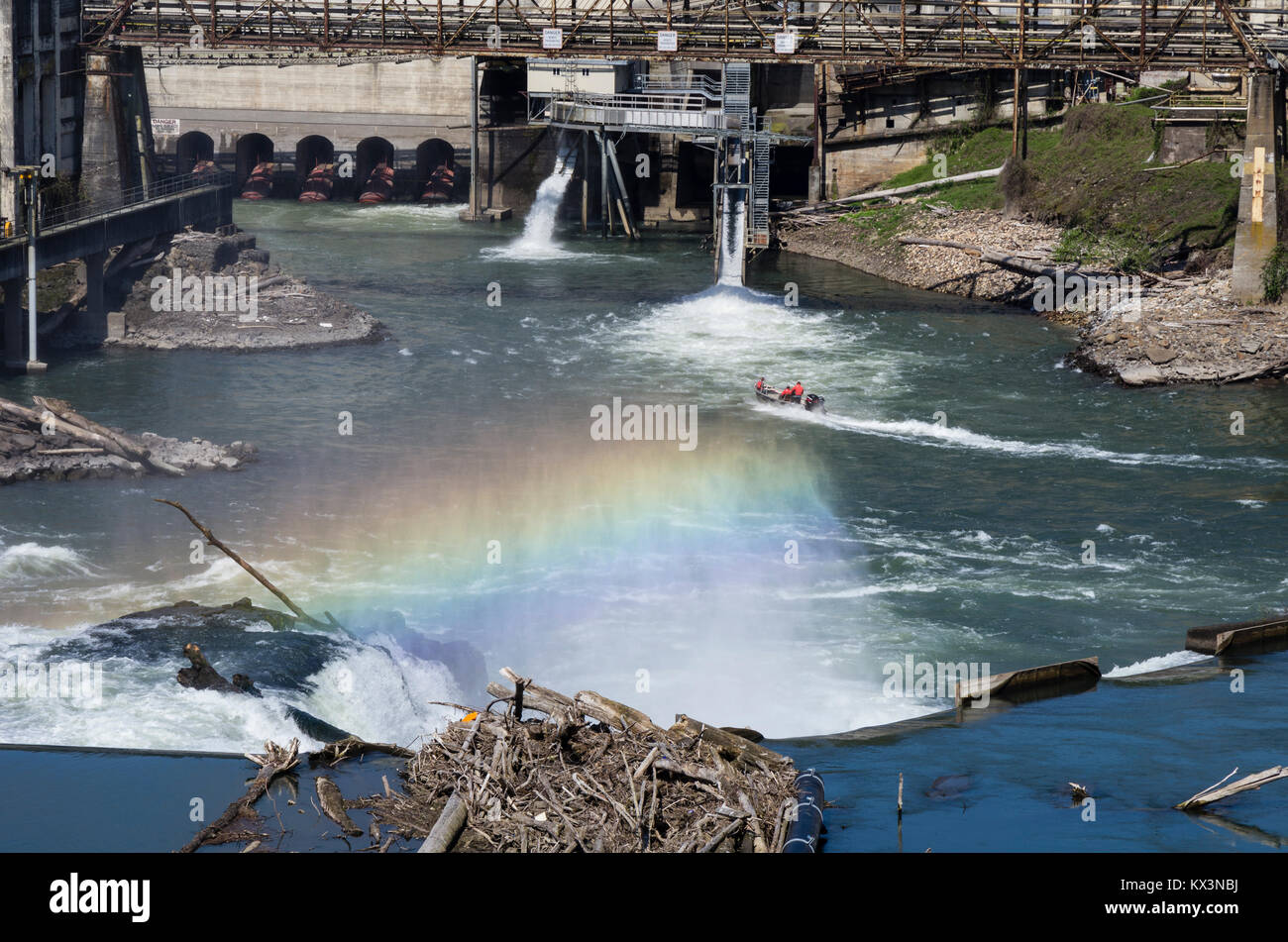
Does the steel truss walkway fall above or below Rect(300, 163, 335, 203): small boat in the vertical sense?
above

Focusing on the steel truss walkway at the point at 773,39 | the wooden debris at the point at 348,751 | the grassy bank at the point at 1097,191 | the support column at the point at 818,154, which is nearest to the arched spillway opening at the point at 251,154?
the steel truss walkway at the point at 773,39

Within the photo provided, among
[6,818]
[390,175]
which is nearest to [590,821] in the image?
[6,818]

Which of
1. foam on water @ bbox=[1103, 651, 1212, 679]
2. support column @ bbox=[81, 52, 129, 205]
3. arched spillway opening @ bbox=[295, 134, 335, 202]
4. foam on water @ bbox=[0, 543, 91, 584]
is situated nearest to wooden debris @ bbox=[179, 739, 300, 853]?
foam on water @ bbox=[0, 543, 91, 584]

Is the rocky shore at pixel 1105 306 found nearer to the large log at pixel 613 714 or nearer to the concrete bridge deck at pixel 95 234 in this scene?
the concrete bridge deck at pixel 95 234

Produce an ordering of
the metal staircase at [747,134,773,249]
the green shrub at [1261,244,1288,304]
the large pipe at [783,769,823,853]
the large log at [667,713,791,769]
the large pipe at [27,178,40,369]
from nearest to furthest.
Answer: the large pipe at [783,769,823,853] < the large log at [667,713,791,769] < the large pipe at [27,178,40,369] < the green shrub at [1261,244,1288,304] < the metal staircase at [747,134,773,249]

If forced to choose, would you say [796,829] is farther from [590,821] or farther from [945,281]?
[945,281]

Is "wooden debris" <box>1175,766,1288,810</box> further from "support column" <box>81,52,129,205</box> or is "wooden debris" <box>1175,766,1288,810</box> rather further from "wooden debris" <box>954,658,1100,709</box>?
"support column" <box>81,52,129,205</box>

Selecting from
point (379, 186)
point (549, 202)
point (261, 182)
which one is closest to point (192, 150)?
point (261, 182)
